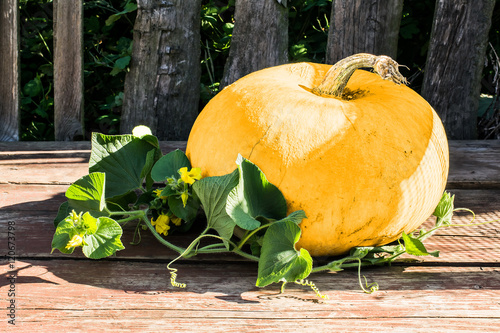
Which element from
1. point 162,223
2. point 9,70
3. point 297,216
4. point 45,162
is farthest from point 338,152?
point 9,70

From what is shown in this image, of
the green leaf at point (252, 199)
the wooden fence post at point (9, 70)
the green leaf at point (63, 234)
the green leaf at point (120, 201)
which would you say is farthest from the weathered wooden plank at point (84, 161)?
the green leaf at point (252, 199)

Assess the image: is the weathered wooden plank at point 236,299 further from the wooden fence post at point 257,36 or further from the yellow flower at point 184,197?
the wooden fence post at point 257,36

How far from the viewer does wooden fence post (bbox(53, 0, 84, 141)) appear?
242 cm

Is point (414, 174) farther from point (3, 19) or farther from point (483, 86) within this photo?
point (483, 86)

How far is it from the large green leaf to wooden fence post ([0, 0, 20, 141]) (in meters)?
1.30

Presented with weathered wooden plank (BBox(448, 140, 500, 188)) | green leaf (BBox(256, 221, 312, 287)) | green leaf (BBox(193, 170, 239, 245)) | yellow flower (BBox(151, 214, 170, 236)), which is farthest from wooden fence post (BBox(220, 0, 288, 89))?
green leaf (BBox(256, 221, 312, 287))

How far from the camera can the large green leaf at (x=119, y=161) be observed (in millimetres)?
1476

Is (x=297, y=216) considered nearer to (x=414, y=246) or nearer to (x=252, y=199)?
(x=252, y=199)

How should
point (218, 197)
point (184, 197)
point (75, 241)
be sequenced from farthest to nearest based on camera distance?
1. point (184, 197)
2. point (218, 197)
3. point (75, 241)

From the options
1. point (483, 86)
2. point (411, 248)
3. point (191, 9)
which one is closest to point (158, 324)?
point (411, 248)

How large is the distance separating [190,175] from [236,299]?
36 cm

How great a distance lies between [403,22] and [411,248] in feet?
6.48

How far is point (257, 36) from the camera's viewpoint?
7.88 feet

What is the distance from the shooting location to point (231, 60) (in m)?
2.47
